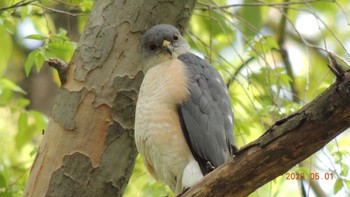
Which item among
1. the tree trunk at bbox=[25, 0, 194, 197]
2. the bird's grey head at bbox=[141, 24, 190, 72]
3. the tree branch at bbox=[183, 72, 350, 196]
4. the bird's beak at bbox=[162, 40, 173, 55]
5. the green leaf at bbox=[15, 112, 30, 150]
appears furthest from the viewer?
the green leaf at bbox=[15, 112, 30, 150]

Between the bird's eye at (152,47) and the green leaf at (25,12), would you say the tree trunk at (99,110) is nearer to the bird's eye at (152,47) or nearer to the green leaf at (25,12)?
the bird's eye at (152,47)

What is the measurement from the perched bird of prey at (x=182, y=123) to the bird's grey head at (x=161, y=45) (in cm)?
1

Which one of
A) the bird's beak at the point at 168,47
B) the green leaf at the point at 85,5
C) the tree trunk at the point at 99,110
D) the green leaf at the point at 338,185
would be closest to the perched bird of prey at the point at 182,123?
the tree trunk at the point at 99,110

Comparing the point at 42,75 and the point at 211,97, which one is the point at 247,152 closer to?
the point at 211,97

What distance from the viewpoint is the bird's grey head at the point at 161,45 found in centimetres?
435

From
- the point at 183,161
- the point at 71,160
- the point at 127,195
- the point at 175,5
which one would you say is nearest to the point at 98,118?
the point at 71,160

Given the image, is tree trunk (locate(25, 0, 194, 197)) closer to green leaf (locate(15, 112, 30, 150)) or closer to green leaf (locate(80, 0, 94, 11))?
green leaf (locate(80, 0, 94, 11))

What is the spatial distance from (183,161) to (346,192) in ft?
3.56

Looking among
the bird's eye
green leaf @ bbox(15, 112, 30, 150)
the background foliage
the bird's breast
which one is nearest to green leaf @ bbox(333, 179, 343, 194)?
the background foliage

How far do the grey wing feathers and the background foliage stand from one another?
482 millimetres

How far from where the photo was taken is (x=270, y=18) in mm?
7895

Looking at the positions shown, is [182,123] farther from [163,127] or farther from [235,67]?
[235,67]

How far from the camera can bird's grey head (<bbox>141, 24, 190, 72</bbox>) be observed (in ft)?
14.3

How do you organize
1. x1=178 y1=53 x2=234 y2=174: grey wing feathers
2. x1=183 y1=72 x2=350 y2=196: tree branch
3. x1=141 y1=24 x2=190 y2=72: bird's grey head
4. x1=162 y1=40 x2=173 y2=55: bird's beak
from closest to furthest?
1. x1=183 y1=72 x2=350 y2=196: tree branch
2. x1=178 y1=53 x2=234 y2=174: grey wing feathers
3. x1=141 y1=24 x2=190 y2=72: bird's grey head
4. x1=162 y1=40 x2=173 y2=55: bird's beak
